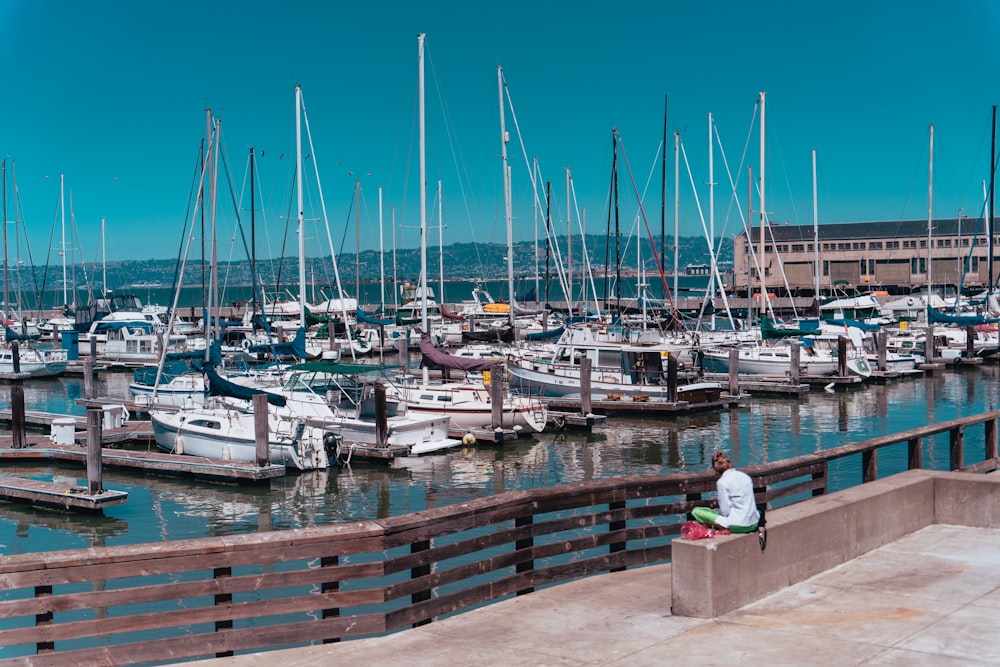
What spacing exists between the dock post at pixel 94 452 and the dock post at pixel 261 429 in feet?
15.4

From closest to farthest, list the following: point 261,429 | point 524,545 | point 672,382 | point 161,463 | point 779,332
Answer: point 524,545 < point 261,429 < point 161,463 < point 672,382 < point 779,332

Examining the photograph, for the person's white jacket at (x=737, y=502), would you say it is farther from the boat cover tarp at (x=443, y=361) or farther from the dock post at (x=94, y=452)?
the boat cover tarp at (x=443, y=361)

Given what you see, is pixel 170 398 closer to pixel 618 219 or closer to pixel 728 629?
pixel 618 219

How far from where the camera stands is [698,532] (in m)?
9.74

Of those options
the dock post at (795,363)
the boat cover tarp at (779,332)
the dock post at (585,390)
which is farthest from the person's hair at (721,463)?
the boat cover tarp at (779,332)

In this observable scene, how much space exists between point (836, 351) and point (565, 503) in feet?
157

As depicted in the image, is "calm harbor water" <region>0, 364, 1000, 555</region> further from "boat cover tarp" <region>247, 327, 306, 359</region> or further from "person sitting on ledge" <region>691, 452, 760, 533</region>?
"person sitting on ledge" <region>691, 452, 760, 533</region>

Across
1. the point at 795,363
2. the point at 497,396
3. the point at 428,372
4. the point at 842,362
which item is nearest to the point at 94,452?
the point at 497,396

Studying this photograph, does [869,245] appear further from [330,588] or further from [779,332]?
[330,588]

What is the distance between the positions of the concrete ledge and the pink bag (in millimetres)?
137

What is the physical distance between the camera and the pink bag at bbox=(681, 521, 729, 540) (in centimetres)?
971

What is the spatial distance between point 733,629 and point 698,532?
3.03 feet

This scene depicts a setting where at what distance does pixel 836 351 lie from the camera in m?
55.7

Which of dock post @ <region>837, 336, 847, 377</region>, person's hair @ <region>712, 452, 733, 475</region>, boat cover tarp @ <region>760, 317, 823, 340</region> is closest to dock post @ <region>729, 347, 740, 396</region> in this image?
dock post @ <region>837, 336, 847, 377</region>
